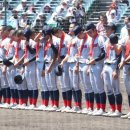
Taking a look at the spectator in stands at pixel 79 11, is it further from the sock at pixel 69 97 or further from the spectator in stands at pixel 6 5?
the sock at pixel 69 97

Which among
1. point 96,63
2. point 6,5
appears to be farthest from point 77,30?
point 6,5

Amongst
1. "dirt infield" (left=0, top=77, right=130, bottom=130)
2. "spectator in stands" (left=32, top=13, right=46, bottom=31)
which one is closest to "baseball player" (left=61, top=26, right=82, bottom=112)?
"dirt infield" (left=0, top=77, right=130, bottom=130)

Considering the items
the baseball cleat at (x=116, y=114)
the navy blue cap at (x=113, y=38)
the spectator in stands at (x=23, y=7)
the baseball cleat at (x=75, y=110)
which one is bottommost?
the baseball cleat at (x=116, y=114)

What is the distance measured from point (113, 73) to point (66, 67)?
1767 mm

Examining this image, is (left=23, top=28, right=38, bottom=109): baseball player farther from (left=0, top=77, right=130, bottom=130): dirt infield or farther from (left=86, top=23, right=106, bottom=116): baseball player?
(left=86, top=23, right=106, bottom=116): baseball player

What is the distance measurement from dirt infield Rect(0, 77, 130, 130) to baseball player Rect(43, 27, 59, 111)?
22.5 inches

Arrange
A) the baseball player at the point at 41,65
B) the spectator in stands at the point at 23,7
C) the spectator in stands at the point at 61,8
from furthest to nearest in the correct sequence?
the spectator in stands at the point at 23,7, the spectator in stands at the point at 61,8, the baseball player at the point at 41,65

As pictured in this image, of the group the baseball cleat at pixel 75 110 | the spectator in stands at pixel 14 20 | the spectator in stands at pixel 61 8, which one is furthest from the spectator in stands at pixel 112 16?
the baseball cleat at pixel 75 110

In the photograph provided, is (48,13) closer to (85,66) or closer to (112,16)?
(112,16)

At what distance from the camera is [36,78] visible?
62.8ft

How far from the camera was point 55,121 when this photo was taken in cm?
1616

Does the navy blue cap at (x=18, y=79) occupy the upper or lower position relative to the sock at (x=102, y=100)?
upper

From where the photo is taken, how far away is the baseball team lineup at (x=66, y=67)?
55.1 feet

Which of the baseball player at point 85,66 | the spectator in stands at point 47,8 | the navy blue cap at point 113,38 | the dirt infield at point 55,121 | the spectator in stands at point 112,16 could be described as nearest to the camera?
the dirt infield at point 55,121
